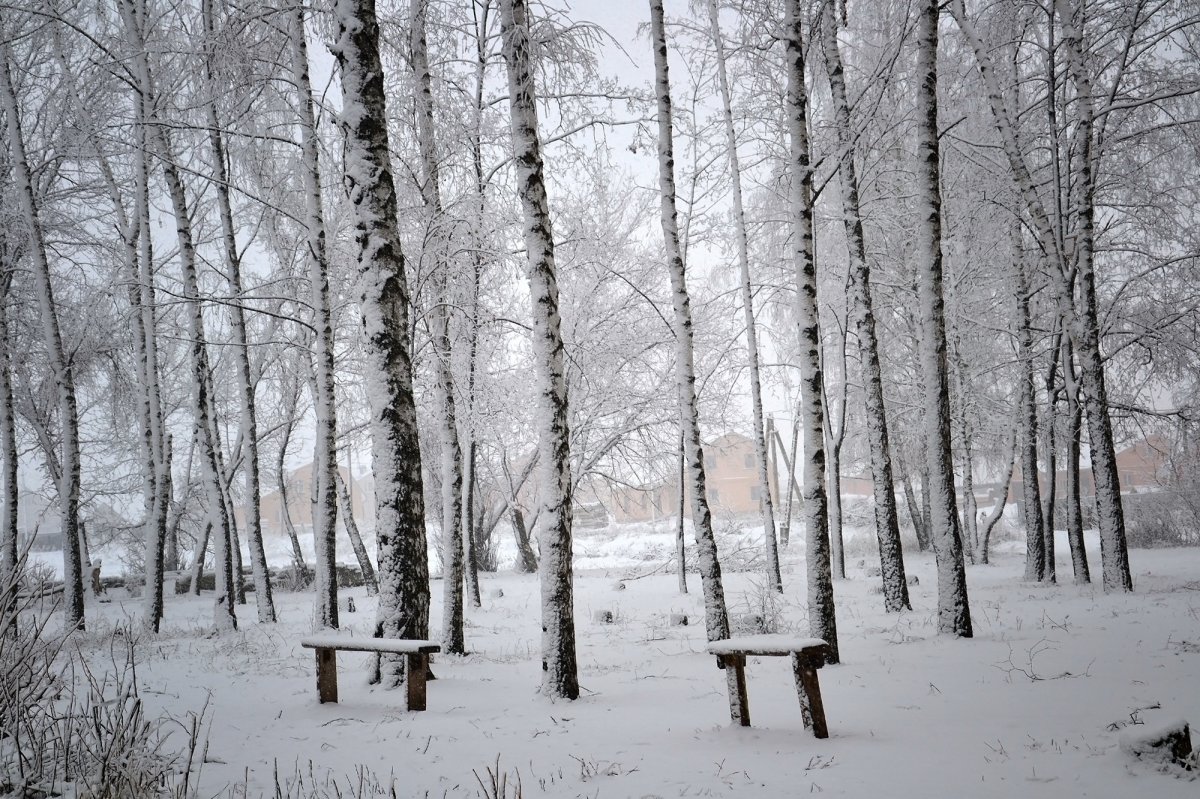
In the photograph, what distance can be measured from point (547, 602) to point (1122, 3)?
12.2m

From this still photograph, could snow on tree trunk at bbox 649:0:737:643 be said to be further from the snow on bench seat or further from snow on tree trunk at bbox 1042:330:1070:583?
snow on tree trunk at bbox 1042:330:1070:583

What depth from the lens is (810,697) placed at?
4.07m

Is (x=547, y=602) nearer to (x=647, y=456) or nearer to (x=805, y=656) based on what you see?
(x=805, y=656)

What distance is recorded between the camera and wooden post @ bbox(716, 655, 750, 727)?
4.30 m

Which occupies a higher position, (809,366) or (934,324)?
(934,324)

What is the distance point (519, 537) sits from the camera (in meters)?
21.5

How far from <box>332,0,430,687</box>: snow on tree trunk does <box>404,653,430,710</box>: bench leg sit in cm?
44

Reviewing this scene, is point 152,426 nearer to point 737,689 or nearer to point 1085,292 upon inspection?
point 737,689

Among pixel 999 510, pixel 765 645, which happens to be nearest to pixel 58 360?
pixel 765 645

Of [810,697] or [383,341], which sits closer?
[810,697]

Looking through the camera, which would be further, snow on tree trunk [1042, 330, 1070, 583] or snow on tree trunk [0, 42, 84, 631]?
snow on tree trunk [1042, 330, 1070, 583]

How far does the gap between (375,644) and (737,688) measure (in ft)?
9.03

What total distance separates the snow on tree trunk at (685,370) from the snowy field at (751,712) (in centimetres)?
73

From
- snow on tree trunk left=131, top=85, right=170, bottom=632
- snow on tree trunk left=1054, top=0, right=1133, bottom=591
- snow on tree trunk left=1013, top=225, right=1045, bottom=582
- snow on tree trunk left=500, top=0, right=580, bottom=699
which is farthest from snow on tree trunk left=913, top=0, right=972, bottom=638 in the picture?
snow on tree trunk left=131, top=85, right=170, bottom=632
